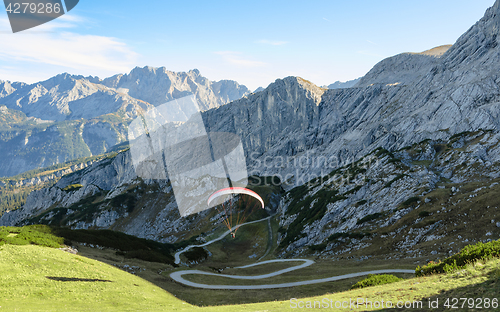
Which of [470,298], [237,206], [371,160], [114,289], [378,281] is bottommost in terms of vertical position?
[237,206]

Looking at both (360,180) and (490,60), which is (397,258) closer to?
(360,180)

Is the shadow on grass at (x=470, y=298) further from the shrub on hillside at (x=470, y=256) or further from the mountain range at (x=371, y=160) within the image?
the mountain range at (x=371, y=160)

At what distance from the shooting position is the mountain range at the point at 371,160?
5672 centimetres

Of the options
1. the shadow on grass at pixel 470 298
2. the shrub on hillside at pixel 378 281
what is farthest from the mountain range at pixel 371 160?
the shadow on grass at pixel 470 298

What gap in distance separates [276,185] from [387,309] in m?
123

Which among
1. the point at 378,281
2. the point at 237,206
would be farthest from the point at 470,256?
the point at 237,206

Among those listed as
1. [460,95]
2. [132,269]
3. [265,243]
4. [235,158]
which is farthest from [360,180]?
[235,158]

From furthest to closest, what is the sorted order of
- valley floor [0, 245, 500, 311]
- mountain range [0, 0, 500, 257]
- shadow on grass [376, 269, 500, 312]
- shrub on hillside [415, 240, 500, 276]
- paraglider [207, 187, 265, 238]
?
1. paraglider [207, 187, 265, 238]
2. mountain range [0, 0, 500, 257]
3. shrub on hillside [415, 240, 500, 276]
4. valley floor [0, 245, 500, 311]
5. shadow on grass [376, 269, 500, 312]

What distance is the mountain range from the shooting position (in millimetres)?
56719

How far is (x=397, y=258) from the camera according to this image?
39812 millimetres

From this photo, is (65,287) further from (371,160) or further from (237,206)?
(237,206)

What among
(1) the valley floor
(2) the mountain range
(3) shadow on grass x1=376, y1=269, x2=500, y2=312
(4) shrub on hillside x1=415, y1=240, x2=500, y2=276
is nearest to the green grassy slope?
(1) the valley floor

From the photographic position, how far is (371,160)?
281 feet

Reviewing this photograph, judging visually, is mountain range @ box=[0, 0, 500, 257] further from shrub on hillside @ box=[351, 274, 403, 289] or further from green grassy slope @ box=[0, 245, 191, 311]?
green grassy slope @ box=[0, 245, 191, 311]
